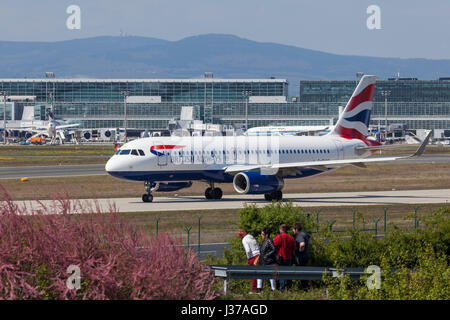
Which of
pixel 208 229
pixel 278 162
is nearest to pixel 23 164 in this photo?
pixel 278 162

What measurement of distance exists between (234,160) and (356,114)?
38.4 ft

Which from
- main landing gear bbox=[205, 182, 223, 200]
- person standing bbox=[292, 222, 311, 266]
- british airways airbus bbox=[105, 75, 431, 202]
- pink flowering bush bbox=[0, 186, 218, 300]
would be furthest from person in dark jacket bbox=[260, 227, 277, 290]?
main landing gear bbox=[205, 182, 223, 200]

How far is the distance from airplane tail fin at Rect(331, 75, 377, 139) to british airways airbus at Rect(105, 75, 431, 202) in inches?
8.3

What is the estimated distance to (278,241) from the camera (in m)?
22.5

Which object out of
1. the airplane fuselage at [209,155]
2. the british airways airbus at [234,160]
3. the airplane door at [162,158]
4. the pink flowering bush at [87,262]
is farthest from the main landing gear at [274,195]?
the pink flowering bush at [87,262]

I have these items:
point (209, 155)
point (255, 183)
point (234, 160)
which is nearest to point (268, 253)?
point (255, 183)

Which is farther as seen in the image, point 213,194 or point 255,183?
point 213,194

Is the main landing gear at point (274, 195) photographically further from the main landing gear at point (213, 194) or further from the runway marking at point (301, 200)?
the main landing gear at point (213, 194)

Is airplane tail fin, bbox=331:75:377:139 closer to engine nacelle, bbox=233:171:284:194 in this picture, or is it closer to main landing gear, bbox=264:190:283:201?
main landing gear, bbox=264:190:283:201

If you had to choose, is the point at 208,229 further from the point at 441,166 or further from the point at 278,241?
the point at 441,166

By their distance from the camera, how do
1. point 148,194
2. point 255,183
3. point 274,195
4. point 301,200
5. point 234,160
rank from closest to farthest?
point 255,183 → point 148,194 → point 274,195 → point 301,200 → point 234,160

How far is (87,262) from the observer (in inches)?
562

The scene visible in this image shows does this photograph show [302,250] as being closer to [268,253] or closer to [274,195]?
[268,253]

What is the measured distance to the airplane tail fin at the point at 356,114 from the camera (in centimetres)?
5947
